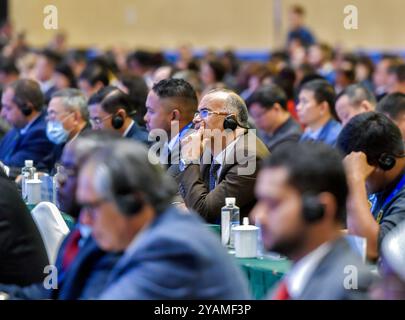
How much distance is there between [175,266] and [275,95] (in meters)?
4.63

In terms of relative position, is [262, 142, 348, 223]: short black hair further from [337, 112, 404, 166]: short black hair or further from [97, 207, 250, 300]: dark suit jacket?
[337, 112, 404, 166]: short black hair

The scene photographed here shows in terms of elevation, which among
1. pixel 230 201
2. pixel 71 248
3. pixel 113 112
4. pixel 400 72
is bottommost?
pixel 71 248

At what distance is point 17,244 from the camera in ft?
9.62

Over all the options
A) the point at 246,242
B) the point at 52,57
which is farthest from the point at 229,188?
the point at 52,57

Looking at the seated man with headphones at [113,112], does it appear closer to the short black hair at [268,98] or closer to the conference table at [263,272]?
the short black hair at [268,98]

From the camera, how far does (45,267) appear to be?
9.84ft

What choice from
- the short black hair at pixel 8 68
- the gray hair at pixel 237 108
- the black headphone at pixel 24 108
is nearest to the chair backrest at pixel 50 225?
the gray hair at pixel 237 108

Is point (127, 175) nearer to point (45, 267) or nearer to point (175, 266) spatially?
point (175, 266)

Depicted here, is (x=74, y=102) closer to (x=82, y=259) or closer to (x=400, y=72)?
(x=400, y=72)

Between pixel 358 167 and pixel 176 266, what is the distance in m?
1.67

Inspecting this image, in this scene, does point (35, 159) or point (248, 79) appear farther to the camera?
point (248, 79)

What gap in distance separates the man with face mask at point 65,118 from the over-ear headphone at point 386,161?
2.68 meters

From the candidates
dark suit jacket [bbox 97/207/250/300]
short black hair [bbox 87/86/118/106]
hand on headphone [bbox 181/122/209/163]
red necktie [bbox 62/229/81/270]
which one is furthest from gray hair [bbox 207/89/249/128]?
dark suit jacket [bbox 97/207/250/300]
